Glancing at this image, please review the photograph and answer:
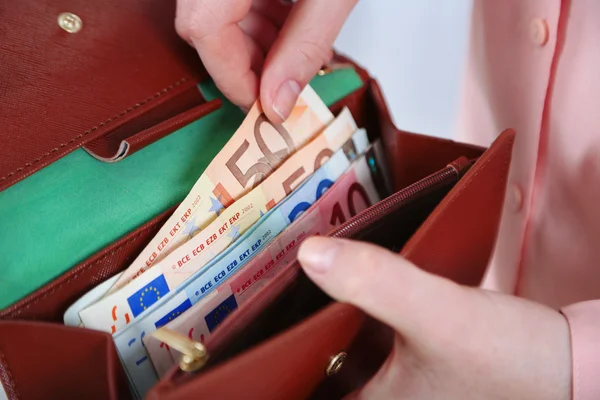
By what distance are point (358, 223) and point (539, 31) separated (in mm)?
341

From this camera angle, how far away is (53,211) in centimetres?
50

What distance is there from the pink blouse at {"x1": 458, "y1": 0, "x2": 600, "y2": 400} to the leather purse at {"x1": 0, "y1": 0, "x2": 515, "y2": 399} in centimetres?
10

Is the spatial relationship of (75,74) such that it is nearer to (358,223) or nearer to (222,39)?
(222,39)

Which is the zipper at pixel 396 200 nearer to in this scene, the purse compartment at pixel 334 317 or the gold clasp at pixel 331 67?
the purse compartment at pixel 334 317

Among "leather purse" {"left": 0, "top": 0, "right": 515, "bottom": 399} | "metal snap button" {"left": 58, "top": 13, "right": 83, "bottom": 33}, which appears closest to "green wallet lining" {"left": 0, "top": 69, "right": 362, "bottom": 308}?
"leather purse" {"left": 0, "top": 0, "right": 515, "bottom": 399}

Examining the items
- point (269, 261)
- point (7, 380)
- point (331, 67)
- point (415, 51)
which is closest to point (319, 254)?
point (269, 261)

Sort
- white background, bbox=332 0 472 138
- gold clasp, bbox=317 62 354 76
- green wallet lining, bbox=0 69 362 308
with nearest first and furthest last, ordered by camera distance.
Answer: green wallet lining, bbox=0 69 362 308
gold clasp, bbox=317 62 354 76
white background, bbox=332 0 472 138

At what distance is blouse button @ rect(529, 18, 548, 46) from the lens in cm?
62

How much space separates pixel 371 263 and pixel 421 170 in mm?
324

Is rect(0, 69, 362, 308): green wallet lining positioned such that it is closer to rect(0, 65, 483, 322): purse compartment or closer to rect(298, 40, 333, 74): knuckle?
rect(0, 65, 483, 322): purse compartment

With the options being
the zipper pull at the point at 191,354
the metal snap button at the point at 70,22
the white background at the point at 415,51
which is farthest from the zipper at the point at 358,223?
the white background at the point at 415,51

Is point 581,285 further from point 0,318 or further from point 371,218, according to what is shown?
point 0,318

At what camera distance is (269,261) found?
53cm

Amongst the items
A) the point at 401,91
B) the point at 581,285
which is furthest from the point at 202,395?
the point at 401,91
